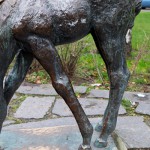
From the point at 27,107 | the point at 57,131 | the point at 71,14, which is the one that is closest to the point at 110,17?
the point at 71,14

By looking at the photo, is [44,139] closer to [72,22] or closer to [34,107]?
[72,22]

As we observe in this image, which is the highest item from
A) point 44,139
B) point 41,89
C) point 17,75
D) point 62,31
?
point 62,31

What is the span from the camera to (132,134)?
294 centimetres

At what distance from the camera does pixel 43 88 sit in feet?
14.4

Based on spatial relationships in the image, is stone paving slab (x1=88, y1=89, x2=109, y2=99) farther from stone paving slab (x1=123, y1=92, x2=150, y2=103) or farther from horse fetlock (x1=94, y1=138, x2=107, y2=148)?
horse fetlock (x1=94, y1=138, x2=107, y2=148)

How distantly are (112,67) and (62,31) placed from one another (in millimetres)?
483

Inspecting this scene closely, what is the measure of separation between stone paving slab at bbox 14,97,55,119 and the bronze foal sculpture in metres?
1.23

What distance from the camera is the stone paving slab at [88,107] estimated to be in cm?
358

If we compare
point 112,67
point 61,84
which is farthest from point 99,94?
point 61,84

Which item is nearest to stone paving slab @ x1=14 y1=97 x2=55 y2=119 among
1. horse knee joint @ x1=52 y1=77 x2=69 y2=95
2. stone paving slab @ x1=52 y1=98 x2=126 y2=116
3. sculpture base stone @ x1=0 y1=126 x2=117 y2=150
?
stone paving slab @ x1=52 y1=98 x2=126 y2=116

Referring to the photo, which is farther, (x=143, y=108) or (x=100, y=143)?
(x=143, y=108)

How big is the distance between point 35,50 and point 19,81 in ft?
1.53

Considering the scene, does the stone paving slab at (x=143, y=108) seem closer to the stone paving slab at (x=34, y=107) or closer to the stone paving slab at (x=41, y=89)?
the stone paving slab at (x=41, y=89)

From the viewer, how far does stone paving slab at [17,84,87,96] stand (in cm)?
423
